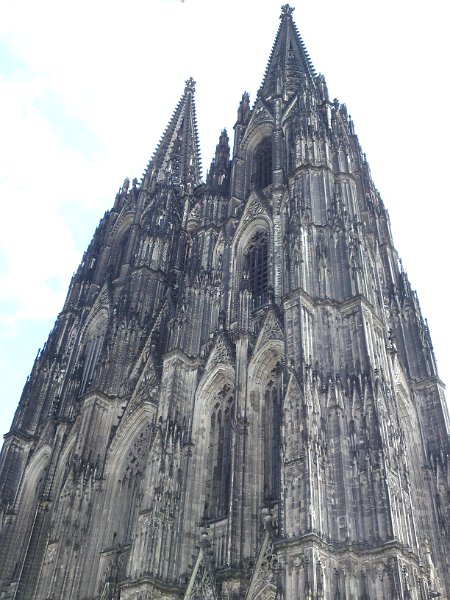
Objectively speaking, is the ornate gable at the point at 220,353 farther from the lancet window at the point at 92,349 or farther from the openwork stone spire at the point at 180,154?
the openwork stone spire at the point at 180,154

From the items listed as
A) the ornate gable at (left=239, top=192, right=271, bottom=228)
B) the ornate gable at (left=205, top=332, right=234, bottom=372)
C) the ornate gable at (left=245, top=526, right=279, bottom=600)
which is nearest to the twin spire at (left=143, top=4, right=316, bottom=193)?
the ornate gable at (left=239, top=192, right=271, bottom=228)

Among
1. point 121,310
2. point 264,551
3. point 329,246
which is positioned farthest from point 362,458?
point 121,310

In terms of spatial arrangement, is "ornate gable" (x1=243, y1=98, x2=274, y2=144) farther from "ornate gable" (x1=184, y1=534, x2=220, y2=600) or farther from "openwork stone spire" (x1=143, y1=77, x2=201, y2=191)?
"ornate gable" (x1=184, y1=534, x2=220, y2=600)

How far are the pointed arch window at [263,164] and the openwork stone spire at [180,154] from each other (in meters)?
8.42

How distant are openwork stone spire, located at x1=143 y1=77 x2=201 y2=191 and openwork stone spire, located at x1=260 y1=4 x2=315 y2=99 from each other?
911 cm

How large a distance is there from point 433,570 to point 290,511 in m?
6.79

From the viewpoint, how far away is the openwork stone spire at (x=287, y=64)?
4041 centimetres

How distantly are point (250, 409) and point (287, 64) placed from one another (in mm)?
28069

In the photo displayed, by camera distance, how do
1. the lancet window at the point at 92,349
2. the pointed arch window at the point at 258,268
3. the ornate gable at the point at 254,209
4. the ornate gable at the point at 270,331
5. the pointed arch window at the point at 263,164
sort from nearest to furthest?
the ornate gable at the point at 270,331
the pointed arch window at the point at 258,268
the ornate gable at the point at 254,209
the lancet window at the point at 92,349
the pointed arch window at the point at 263,164

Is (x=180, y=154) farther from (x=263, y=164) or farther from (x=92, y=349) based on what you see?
(x=92, y=349)

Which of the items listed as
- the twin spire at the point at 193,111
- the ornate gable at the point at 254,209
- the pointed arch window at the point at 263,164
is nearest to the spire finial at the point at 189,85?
the twin spire at the point at 193,111

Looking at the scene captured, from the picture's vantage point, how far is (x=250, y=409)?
24.1m

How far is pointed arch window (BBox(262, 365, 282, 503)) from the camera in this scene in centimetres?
2206

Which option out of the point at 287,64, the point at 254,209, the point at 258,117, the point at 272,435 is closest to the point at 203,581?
the point at 272,435
